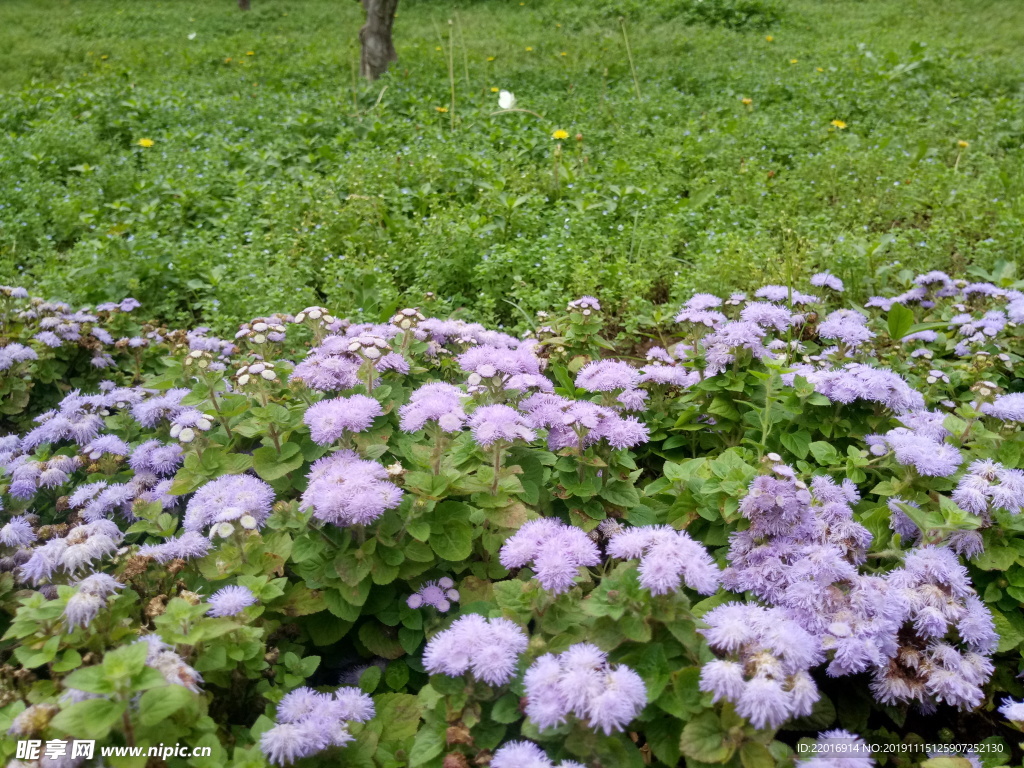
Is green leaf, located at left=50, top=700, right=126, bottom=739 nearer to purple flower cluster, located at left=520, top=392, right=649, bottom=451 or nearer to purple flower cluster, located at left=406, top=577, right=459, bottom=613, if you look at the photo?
purple flower cluster, located at left=406, top=577, right=459, bottom=613

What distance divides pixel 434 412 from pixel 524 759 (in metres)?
0.86

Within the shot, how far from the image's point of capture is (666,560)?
1444 mm

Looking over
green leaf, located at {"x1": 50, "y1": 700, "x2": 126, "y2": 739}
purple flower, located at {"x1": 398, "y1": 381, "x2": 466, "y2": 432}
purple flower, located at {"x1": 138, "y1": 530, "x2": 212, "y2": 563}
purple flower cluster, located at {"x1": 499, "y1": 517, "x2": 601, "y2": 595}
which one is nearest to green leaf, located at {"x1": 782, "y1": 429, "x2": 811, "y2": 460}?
purple flower cluster, located at {"x1": 499, "y1": 517, "x2": 601, "y2": 595}

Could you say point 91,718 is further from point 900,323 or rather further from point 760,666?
point 900,323

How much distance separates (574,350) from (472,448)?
43.1 inches

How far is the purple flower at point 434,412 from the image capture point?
182cm

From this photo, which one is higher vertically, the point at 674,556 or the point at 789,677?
the point at 674,556

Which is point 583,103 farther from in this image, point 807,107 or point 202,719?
point 202,719

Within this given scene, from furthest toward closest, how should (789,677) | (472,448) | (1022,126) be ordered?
1. (1022,126)
2. (472,448)
3. (789,677)

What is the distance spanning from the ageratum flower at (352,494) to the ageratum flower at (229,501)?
0.19 m

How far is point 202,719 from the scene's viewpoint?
1410 mm

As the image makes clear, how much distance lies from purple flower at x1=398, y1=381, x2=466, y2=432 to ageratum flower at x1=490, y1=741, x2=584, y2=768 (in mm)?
745

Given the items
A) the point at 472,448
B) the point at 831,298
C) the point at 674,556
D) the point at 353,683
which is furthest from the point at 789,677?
the point at 831,298

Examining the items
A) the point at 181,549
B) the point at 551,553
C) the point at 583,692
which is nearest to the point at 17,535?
the point at 181,549
